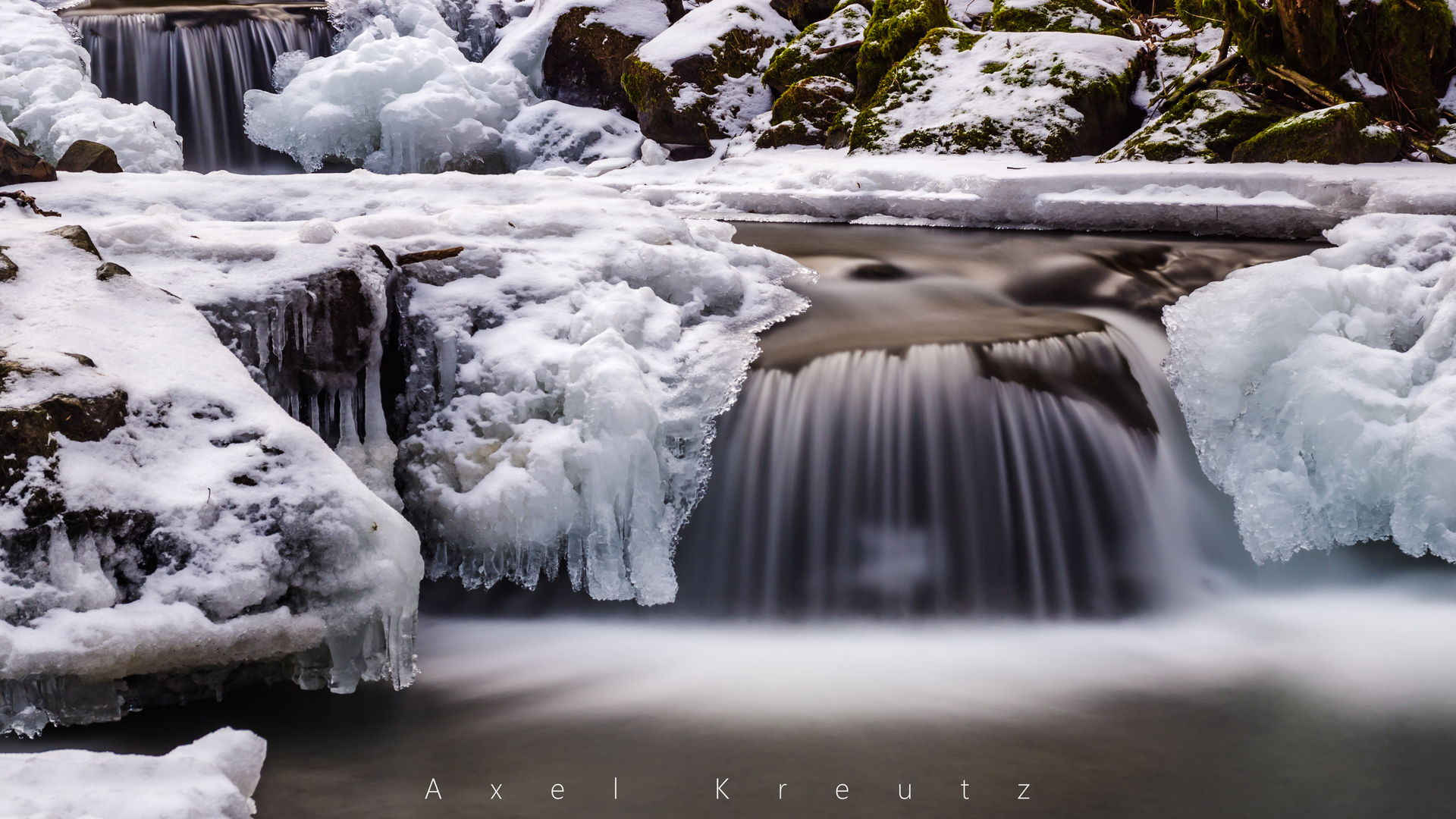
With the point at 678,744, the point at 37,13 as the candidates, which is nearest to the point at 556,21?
the point at 37,13

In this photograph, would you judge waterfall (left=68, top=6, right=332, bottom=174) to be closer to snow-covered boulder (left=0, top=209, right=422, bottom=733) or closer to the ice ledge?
the ice ledge

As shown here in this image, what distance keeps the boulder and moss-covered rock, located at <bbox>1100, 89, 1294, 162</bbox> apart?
625cm

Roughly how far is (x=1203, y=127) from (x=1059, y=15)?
8.77 feet

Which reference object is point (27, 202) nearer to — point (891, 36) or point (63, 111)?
point (63, 111)

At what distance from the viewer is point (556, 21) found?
39.4 feet

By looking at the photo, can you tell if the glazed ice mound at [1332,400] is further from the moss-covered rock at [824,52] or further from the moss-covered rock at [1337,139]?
the moss-covered rock at [824,52]

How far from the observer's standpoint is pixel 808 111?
30.7 feet

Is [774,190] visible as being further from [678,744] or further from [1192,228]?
[678,744]

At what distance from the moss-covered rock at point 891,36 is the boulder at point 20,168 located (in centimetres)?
643

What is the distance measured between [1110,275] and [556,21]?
8850 mm

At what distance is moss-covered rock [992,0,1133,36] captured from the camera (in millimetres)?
8938

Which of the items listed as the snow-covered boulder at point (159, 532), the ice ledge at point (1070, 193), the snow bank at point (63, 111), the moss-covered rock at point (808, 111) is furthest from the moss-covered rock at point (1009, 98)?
the snow-covered boulder at point (159, 532)

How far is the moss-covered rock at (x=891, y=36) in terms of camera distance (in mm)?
9148

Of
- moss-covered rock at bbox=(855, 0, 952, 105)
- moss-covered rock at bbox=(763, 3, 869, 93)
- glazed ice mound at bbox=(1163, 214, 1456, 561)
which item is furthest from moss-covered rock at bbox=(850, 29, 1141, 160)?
glazed ice mound at bbox=(1163, 214, 1456, 561)
